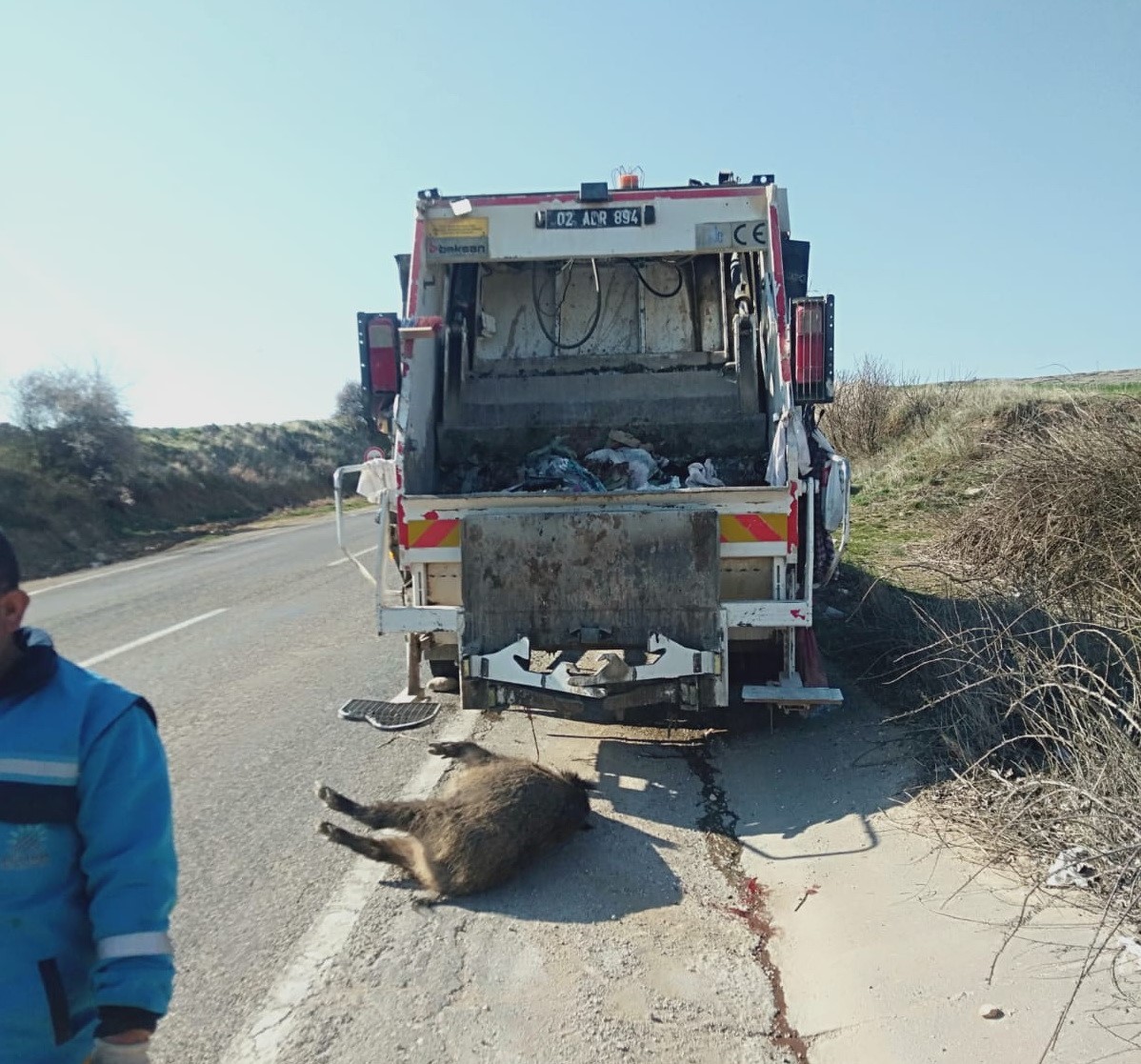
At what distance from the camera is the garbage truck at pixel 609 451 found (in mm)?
4988

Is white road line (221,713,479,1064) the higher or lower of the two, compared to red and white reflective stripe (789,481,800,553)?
lower

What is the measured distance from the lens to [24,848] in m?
1.65

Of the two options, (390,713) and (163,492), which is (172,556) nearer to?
(163,492)

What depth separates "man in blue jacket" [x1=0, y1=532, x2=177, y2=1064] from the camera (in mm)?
1616

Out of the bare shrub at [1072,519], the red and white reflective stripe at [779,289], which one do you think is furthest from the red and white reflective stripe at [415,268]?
the bare shrub at [1072,519]

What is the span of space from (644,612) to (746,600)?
544 mm

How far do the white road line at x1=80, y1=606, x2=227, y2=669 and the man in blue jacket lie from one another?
6.00 meters

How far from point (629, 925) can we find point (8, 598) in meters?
A: 2.45

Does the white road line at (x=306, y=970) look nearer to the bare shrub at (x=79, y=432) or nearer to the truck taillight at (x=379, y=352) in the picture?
the truck taillight at (x=379, y=352)

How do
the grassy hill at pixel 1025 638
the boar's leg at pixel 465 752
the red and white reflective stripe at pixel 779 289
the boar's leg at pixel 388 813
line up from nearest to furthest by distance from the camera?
the grassy hill at pixel 1025 638
the boar's leg at pixel 388 813
the boar's leg at pixel 465 752
the red and white reflective stripe at pixel 779 289

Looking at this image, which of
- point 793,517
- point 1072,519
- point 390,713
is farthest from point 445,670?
point 1072,519

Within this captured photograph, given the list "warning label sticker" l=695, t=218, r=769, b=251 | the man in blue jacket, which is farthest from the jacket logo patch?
"warning label sticker" l=695, t=218, r=769, b=251

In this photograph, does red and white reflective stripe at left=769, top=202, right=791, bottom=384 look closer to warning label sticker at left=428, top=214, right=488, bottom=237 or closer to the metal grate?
warning label sticker at left=428, top=214, right=488, bottom=237

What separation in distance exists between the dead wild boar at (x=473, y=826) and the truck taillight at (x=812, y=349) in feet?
8.53
